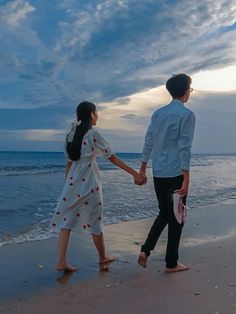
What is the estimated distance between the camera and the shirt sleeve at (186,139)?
12.5 feet

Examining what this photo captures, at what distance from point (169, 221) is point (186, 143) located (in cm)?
81

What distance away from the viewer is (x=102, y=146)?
409 centimetres

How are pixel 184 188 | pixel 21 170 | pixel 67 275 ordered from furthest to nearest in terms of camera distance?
pixel 21 170 → pixel 67 275 → pixel 184 188

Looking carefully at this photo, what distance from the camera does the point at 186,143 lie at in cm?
382

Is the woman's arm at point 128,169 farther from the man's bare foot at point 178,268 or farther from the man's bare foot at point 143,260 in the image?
the man's bare foot at point 178,268

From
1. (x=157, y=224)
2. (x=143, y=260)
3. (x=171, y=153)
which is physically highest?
(x=171, y=153)

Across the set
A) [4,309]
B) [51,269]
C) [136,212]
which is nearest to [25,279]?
[51,269]

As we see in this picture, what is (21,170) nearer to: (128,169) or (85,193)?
(85,193)

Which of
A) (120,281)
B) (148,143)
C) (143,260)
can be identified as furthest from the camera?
(148,143)

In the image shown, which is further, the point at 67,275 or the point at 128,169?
the point at 128,169

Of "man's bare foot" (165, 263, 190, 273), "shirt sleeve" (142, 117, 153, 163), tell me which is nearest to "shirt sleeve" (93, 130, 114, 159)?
"shirt sleeve" (142, 117, 153, 163)

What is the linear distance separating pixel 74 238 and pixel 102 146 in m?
1.88

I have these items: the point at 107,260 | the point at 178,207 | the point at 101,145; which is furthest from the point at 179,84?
the point at 107,260

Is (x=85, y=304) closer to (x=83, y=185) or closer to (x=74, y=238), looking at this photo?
(x=83, y=185)
